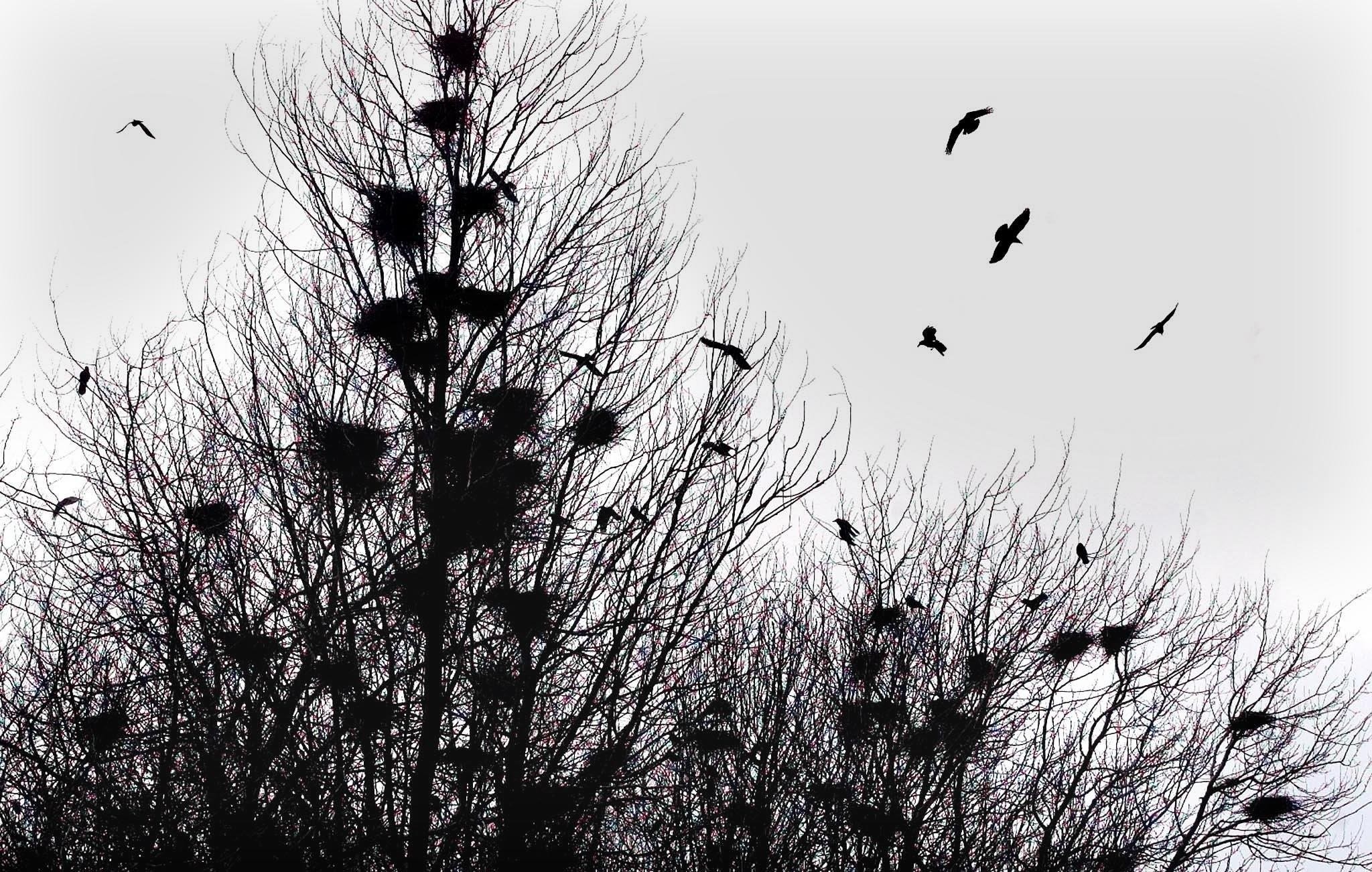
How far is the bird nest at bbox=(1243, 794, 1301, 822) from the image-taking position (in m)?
11.1

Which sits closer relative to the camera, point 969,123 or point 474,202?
point 969,123

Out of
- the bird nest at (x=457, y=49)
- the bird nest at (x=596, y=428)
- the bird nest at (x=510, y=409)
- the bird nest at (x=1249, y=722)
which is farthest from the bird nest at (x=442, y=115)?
the bird nest at (x=1249, y=722)

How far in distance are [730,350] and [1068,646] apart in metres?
5.13

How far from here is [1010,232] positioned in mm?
5496

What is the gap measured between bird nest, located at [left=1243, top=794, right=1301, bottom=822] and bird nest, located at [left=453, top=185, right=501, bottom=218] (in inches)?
368

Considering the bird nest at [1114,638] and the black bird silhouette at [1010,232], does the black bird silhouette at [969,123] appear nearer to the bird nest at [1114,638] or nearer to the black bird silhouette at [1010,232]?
the black bird silhouette at [1010,232]

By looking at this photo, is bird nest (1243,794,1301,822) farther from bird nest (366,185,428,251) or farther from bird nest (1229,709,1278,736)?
bird nest (366,185,428,251)

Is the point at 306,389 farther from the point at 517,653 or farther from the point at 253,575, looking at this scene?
the point at 517,653

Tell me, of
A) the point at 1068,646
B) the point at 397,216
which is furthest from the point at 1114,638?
the point at 397,216

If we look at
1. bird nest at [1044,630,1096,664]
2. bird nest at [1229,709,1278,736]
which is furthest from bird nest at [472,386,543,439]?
bird nest at [1229,709,1278,736]

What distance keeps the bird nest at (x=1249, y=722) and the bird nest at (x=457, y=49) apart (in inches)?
381

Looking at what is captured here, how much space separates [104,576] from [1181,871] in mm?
9523

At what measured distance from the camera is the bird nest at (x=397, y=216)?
7.35 meters

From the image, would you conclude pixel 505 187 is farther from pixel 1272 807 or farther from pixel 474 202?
pixel 1272 807
